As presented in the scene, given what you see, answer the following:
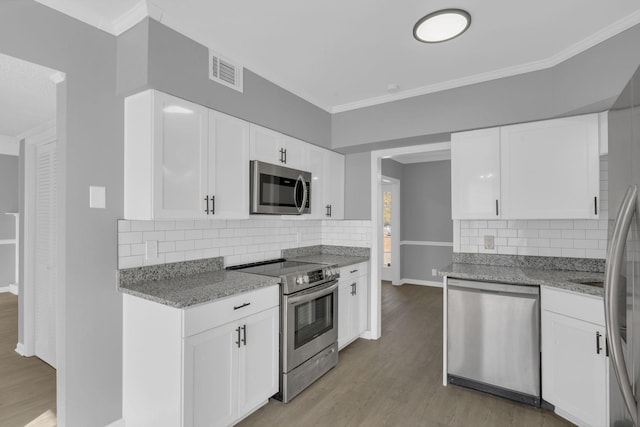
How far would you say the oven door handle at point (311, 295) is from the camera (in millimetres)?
2602

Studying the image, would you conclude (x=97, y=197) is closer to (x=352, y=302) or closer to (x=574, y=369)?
(x=352, y=302)

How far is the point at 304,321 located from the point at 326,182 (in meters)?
1.66

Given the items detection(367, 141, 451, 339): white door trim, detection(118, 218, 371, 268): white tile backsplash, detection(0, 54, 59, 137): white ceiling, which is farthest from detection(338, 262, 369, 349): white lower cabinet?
detection(0, 54, 59, 137): white ceiling

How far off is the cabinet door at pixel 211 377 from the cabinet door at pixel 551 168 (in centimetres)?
251

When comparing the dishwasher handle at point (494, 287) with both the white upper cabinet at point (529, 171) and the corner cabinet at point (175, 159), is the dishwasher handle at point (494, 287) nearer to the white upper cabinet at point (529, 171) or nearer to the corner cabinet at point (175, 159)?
the white upper cabinet at point (529, 171)

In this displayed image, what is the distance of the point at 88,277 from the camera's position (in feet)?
6.79

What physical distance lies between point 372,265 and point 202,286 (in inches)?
89.1

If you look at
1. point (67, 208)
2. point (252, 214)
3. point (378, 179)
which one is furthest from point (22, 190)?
point (378, 179)

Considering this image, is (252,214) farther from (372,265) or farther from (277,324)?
(372,265)

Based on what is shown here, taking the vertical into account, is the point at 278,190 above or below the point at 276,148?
below

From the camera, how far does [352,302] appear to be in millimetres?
3623

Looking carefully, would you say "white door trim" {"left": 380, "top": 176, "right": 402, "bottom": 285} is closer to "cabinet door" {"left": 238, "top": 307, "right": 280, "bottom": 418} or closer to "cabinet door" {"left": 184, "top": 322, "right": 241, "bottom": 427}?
"cabinet door" {"left": 238, "top": 307, "right": 280, "bottom": 418}

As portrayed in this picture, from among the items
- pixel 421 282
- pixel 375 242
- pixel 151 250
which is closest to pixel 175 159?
pixel 151 250

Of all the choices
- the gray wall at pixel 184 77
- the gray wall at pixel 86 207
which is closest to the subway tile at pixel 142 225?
the gray wall at pixel 86 207
